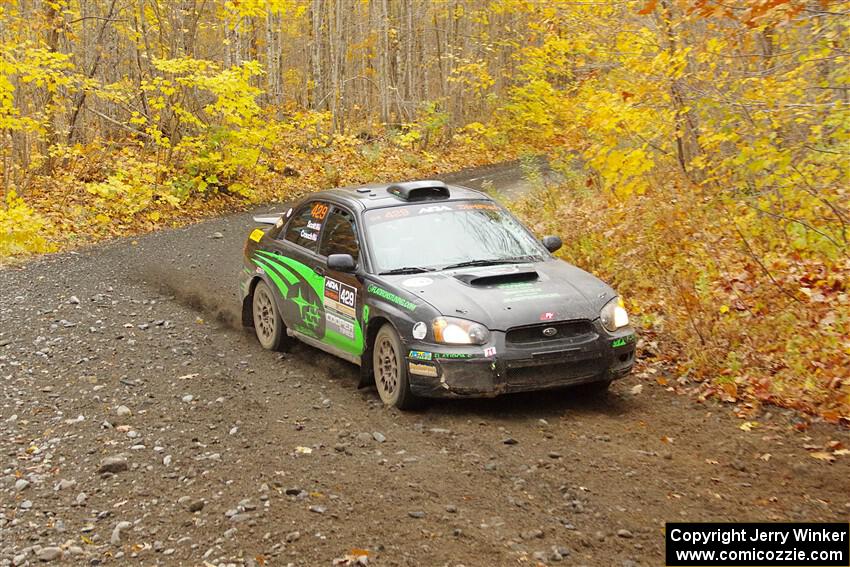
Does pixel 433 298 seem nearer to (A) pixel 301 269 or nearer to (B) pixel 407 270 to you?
(B) pixel 407 270

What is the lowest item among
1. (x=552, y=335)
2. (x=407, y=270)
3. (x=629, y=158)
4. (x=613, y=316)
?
(x=552, y=335)

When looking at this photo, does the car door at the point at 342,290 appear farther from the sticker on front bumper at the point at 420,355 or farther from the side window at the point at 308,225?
the sticker on front bumper at the point at 420,355

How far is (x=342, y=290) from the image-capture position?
827 cm

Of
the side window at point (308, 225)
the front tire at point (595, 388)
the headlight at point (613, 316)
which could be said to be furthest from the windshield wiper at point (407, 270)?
the front tire at point (595, 388)

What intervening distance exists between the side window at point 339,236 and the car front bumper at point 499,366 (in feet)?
5.32

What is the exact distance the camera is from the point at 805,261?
9.22 metres

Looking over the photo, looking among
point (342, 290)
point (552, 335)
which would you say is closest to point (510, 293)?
point (552, 335)

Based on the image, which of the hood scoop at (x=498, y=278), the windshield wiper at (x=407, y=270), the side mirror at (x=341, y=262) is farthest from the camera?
the side mirror at (x=341, y=262)

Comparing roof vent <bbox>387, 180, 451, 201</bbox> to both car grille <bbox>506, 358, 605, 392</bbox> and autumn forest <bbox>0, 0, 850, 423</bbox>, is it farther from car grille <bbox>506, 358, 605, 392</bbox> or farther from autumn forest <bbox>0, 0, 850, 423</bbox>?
autumn forest <bbox>0, 0, 850, 423</bbox>

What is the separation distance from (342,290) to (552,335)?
6.96ft

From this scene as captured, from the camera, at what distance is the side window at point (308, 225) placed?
915 centimetres

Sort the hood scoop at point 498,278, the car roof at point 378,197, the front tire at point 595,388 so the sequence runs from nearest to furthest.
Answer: the hood scoop at point 498,278 < the front tire at point 595,388 < the car roof at point 378,197

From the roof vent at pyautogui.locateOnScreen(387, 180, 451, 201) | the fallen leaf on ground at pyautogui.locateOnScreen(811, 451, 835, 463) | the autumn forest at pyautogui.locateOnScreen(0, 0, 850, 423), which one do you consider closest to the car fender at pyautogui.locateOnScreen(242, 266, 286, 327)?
the roof vent at pyautogui.locateOnScreen(387, 180, 451, 201)

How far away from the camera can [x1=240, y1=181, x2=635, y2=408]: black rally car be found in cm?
703
